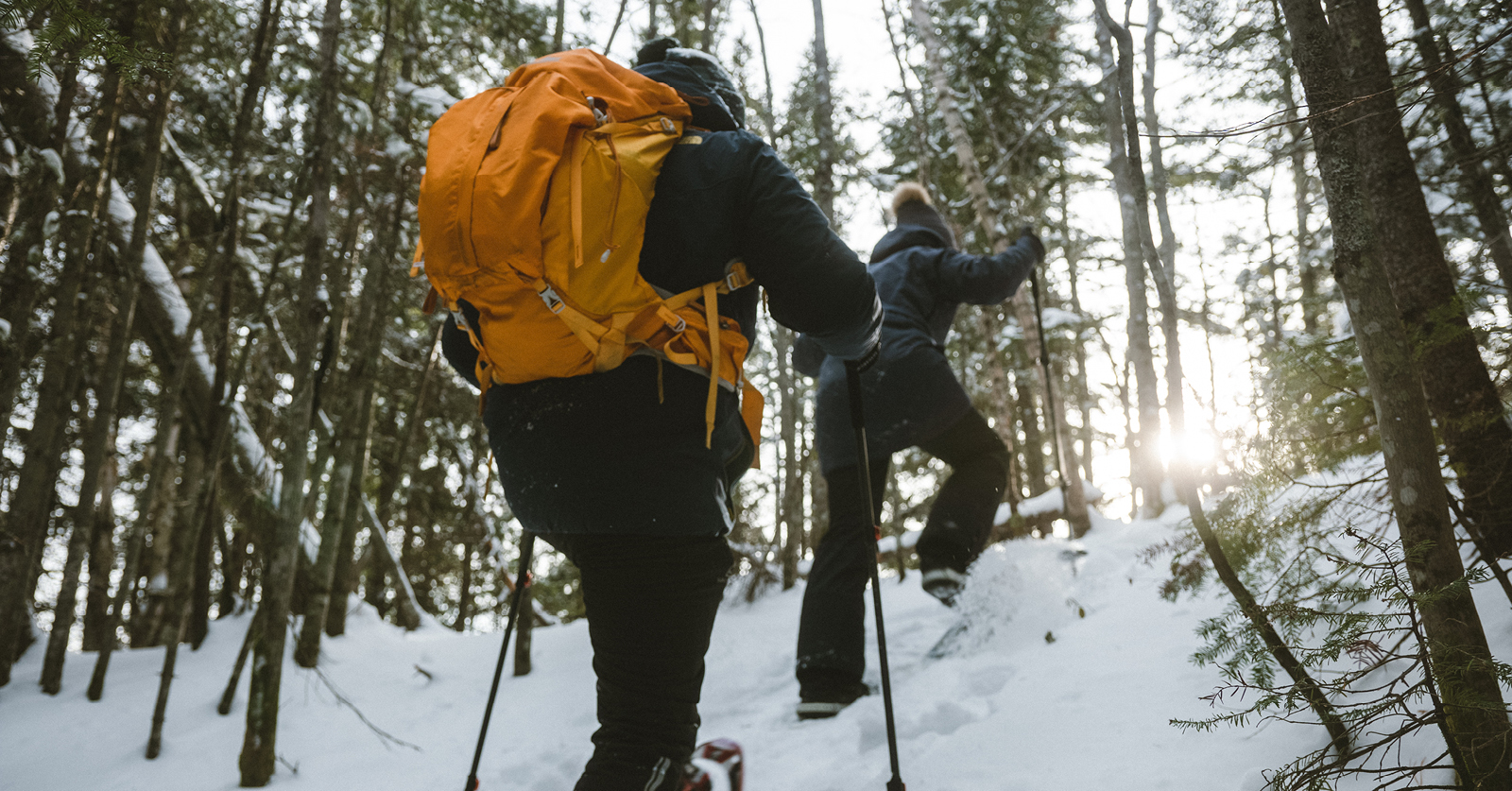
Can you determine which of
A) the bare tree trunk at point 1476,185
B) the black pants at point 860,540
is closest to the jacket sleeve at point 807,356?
the black pants at point 860,540

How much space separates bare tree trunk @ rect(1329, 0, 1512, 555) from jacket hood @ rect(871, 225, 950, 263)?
2.07m

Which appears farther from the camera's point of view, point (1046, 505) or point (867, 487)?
point (1046, 505)

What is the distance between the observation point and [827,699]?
2.80m

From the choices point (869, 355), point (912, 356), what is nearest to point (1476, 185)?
point (912, 356)

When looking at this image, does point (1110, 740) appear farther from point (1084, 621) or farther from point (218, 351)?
point (218, 351)

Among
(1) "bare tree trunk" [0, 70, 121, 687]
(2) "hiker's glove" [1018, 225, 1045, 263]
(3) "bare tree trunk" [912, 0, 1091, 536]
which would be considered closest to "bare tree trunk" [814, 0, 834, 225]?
(3) "bare tree trunk" [912, 0, 1091, 536]

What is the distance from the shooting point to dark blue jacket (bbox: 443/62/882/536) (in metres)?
1.59

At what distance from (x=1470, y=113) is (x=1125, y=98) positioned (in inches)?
98.5

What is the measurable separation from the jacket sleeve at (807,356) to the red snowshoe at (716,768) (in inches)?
67.4

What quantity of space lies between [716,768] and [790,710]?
1.11m

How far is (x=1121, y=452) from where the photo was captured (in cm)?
2067

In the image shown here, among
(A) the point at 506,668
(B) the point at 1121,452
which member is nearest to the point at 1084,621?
(A) the point at 506,668

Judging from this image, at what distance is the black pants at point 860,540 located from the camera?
2828 millimetres

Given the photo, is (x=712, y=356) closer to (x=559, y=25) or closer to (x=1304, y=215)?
(x=559, y=25)
